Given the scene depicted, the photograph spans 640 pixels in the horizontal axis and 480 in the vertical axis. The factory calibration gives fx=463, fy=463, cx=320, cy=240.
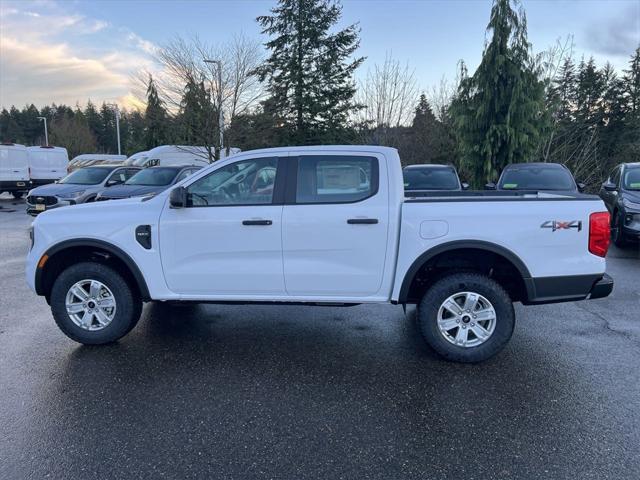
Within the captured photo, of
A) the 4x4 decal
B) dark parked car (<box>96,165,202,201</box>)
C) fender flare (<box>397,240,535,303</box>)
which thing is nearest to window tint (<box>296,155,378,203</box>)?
fender flare (<box>397,240,535,303</box>)

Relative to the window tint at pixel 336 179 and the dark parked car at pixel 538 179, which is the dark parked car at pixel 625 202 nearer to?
the dark parked car at pixel 538 179

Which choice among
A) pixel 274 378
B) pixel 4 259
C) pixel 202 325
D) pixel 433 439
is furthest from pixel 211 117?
pixel 433 439

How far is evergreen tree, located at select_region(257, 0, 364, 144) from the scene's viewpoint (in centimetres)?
2659

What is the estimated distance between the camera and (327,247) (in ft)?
13.5

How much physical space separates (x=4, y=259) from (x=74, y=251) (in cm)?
554

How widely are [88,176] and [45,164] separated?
33.4ft

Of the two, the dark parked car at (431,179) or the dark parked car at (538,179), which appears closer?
the dark parked car at (538,179)

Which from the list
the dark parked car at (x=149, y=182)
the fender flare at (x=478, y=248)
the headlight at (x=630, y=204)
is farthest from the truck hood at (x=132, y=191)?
the headlight at (x=630, y=204)

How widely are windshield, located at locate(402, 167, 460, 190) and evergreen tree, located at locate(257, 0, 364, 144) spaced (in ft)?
53.6

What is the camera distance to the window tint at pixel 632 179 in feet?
31.5

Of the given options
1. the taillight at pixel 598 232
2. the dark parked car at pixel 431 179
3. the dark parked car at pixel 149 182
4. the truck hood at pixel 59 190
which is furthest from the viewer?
the truck hood at pixel 59 190

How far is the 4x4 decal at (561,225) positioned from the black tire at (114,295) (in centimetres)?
383

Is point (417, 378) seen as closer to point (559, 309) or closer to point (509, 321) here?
point (509, 321)

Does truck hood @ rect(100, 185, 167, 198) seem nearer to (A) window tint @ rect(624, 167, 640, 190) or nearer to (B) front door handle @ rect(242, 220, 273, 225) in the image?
(B) front door handle @ rect(242, 220, 273, 225)
